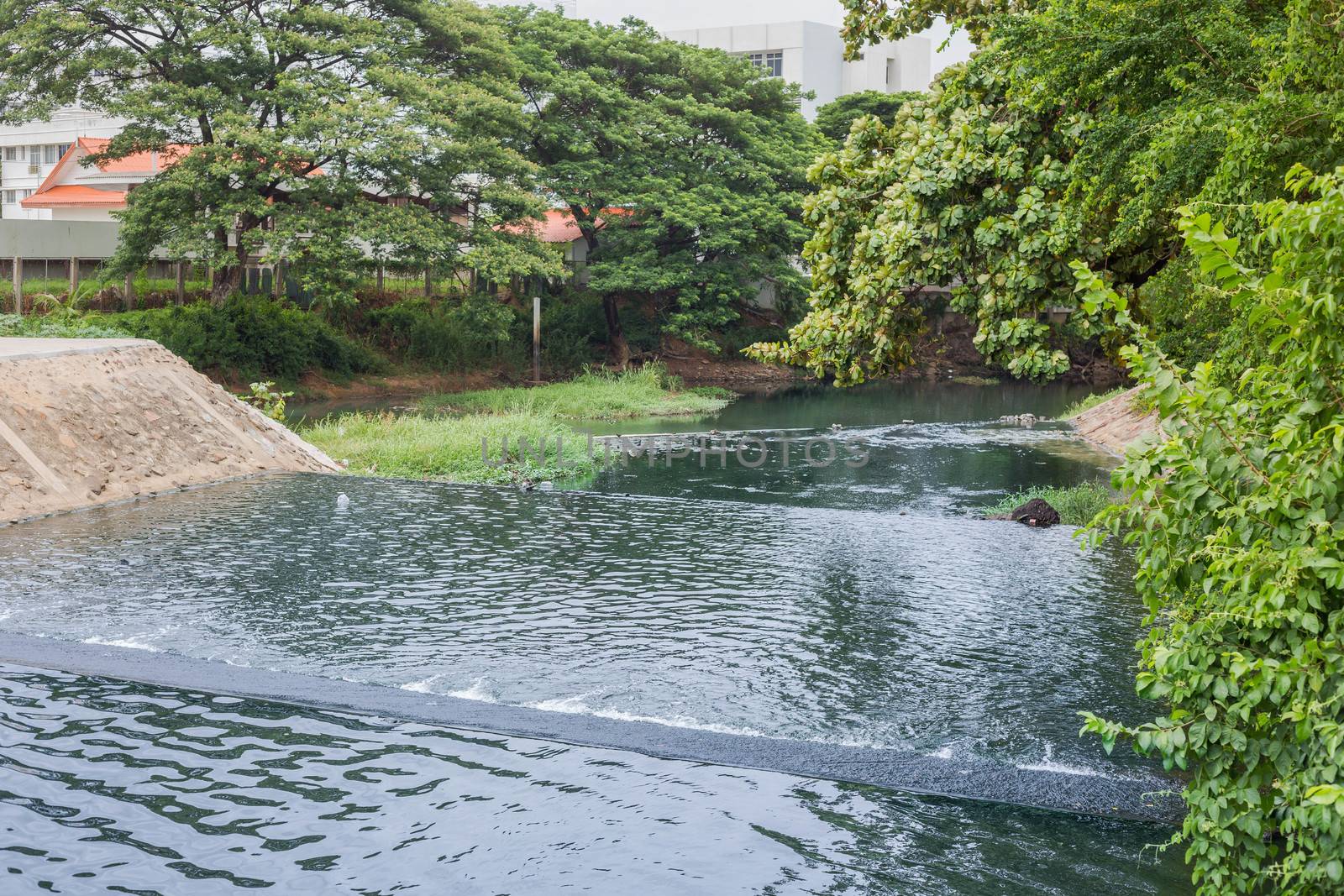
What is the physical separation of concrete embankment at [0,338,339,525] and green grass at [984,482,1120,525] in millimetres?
9552

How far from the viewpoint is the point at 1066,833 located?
5.63 metres

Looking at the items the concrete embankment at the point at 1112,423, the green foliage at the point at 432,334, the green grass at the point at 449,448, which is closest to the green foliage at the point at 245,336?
the green foliage at the point at 432,334

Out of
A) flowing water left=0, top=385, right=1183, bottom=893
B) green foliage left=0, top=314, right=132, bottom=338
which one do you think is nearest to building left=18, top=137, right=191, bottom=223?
green foliage left=0, top=314, right=132, bottom=338

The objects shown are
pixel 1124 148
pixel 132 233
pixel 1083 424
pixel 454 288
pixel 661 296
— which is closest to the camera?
pixel 1124 148

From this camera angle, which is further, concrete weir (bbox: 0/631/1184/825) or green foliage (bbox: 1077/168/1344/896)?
concrete weir (bbox: 0/631/1184/825)

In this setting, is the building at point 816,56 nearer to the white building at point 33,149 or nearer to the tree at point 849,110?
the tree at point 849,110

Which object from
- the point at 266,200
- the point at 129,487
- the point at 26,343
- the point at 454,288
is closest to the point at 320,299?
the point at 266,200

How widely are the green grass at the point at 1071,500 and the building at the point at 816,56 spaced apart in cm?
4141

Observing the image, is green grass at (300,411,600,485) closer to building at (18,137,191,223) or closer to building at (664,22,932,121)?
building at (18,137,191,223)

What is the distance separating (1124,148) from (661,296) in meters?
32.1

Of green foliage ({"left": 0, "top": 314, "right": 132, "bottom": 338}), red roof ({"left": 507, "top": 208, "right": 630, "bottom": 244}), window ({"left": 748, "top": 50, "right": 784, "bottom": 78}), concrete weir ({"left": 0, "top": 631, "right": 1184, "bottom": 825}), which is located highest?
window ({"left": 748, "top": 50, "right": 784, "bottom": 78})

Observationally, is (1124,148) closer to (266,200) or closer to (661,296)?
(266,200)

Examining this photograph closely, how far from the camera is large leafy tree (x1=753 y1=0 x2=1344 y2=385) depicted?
23.8 ft

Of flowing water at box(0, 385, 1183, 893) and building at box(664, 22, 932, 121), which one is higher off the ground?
building at box(664, 22, 932, 121)
